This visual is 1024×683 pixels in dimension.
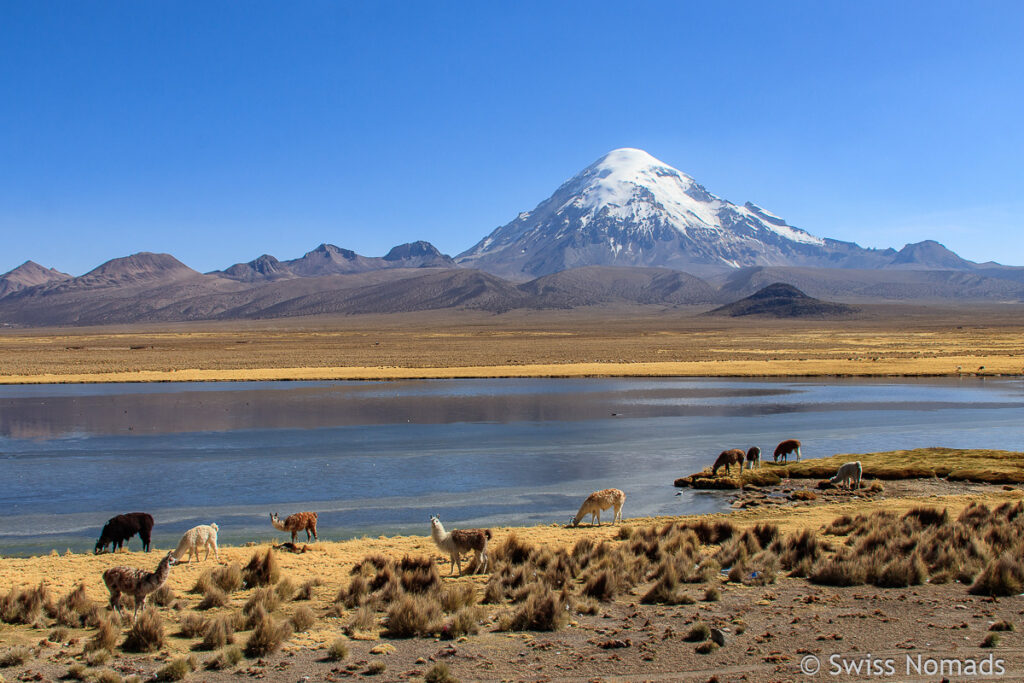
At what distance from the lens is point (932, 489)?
690 inches

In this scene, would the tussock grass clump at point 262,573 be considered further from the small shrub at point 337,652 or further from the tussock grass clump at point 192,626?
the small shrub at point 337,652

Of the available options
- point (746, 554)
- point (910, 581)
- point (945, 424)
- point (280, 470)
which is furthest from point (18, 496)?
point (945, 424)

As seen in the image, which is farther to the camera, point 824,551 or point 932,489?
point 932,489

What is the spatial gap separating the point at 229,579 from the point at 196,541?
77.6 inches

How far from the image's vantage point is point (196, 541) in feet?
40.0

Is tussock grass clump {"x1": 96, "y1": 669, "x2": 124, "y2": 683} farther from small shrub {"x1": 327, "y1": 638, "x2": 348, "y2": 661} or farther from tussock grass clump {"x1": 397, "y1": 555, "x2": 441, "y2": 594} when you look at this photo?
tussock grass clump {"x1": 397, "y1": 555, "x2": 441, "y2": 594}

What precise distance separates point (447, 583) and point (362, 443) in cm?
1566

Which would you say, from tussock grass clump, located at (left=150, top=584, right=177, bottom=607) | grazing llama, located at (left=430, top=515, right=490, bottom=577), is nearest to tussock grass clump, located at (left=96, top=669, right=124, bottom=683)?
tussock grass clump, located at (left=150, top=584, right=177, bottom=607)

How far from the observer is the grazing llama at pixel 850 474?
1772cm

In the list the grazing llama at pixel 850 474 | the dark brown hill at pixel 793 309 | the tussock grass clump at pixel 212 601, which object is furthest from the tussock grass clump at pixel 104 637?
the dark brown hill at pixel 793 309

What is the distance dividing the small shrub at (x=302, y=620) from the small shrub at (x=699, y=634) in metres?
4.06

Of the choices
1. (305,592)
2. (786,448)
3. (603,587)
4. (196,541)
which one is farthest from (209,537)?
(786,448)

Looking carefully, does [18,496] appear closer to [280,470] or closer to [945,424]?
[280,470]

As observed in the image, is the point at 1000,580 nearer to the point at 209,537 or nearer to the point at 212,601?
the point at 212,601
